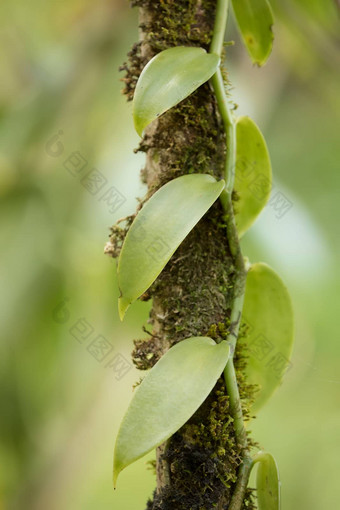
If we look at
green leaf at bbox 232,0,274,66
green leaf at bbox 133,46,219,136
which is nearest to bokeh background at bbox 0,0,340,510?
green leaf at bbox 232,0,274,66

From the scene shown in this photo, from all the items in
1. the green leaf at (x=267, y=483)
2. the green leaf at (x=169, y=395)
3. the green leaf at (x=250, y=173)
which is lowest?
the green leaf at (x=267, y=483)

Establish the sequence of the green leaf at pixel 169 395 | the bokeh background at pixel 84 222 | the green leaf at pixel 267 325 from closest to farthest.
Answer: the green leaf at pixel 169 395 → the green leaf at pixel 267 325 → the bokeh background at pixel 84 222

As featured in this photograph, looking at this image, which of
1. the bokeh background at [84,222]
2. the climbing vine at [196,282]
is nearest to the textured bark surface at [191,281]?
the climbing vine at [196,282]

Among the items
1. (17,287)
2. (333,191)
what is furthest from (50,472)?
(333,191)

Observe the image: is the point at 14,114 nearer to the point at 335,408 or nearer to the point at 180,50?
the point at 180,50

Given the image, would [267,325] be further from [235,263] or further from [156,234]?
[156,234]

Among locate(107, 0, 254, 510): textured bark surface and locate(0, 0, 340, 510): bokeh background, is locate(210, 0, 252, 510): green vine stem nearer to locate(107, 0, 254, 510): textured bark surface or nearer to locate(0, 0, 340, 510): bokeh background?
locate(107, 0, 254, 510): textured bark surface

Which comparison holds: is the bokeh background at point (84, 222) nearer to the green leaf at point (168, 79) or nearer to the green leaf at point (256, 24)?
the green leaf at point (256, 24)
